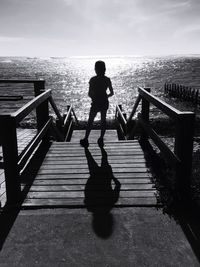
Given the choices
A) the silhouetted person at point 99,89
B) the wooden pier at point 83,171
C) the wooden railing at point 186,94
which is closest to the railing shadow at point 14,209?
the wooden pier at point 83,171

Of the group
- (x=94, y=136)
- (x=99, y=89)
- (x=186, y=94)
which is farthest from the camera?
(x=186, y=94)

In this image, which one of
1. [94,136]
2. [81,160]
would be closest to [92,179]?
[81,160]

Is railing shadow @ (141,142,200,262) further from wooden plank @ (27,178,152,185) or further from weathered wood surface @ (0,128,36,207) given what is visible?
weathered wood surface @ (0,128,36,207)

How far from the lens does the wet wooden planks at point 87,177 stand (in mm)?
4223

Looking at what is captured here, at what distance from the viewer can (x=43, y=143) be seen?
22.0ft

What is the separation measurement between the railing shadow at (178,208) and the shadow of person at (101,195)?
64 centimetres

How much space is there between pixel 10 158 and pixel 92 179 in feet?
4.63

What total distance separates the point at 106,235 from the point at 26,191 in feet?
5.16

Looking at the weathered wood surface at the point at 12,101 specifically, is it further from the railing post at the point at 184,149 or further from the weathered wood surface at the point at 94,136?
the railing post at the point at 184,149

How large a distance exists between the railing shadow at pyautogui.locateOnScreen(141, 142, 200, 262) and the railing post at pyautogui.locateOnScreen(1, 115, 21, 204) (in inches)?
75.6

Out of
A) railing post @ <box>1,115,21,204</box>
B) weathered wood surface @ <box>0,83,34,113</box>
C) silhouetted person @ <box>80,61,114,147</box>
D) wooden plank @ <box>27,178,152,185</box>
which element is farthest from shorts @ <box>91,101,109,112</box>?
weathered wood surface @ <box>0,83,34,113</box>

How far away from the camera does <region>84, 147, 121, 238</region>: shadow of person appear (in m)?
3.59

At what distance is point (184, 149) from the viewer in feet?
13.2

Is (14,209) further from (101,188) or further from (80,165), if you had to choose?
(80,165)
